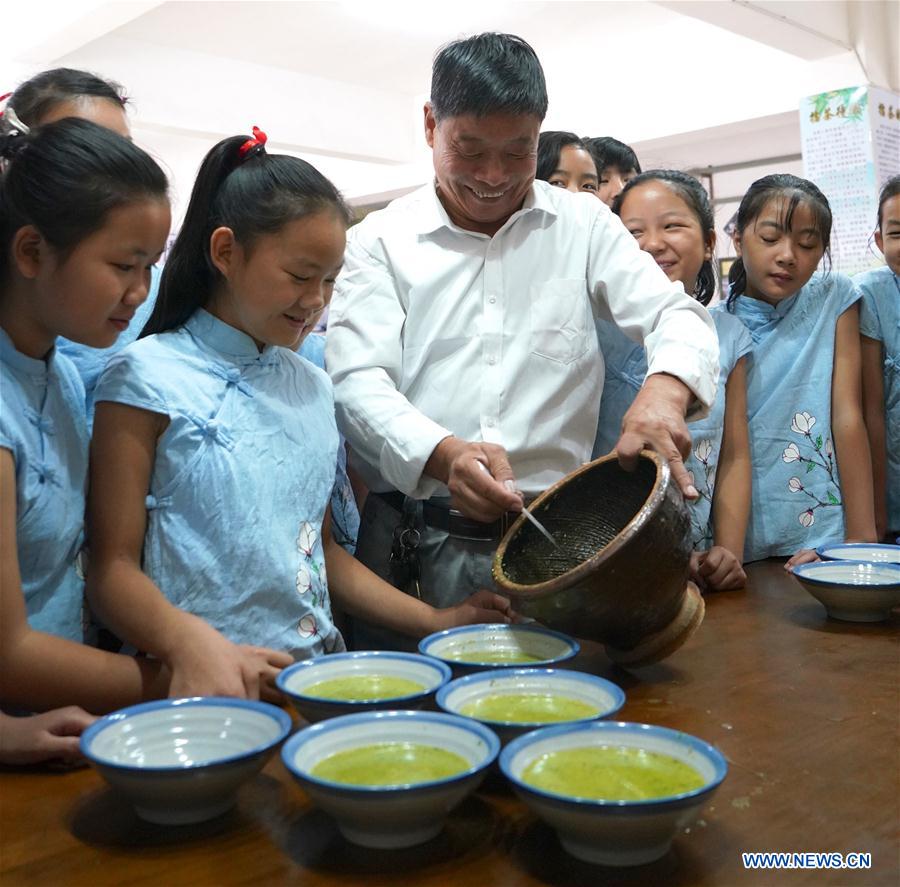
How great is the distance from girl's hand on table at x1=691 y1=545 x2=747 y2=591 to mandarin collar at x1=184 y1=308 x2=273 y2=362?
0.95 metres

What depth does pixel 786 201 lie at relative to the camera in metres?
2.31

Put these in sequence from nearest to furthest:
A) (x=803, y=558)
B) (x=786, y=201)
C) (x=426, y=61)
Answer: (x=803, y=558)
(x=786, y=201)
(x=426, y=61)

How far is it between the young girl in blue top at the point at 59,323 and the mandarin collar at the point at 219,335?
0.16 m

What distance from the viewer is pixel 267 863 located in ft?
2.74

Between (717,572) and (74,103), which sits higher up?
(74,103)

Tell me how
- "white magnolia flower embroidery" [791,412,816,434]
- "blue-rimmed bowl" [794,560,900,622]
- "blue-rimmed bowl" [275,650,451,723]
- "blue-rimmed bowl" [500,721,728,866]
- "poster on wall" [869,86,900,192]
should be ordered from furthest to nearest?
1. "poster on wall" [869,86,900,192]
2. "white magnolia flower embroidery" [791,412,816,434]
3. "blue-rimmed bowl" [794,560,900,622]
4. "blue-rimmed bowl" [275,650,451,723]
5. "blue-rimmed bowl" [500,721,728,866]

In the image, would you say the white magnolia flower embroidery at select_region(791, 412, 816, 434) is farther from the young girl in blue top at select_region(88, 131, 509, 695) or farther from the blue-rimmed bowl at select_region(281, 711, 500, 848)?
the blue-rimmed bowl at select_region(281, 711, 500, 848)

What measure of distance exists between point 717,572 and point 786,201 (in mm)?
999

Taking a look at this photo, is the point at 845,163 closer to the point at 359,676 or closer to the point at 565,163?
the point at 565,163

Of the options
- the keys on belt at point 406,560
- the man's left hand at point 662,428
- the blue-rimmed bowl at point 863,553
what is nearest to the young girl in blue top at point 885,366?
→ the blue-rimmed bowl at point 863,553

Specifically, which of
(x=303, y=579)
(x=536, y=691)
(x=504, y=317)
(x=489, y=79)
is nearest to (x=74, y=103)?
(x=489, y=79)

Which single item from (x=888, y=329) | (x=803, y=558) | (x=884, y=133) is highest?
(x=884, y=133)

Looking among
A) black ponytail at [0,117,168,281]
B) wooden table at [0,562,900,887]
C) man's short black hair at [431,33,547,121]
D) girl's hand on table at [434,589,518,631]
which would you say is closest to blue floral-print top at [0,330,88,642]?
black ponytail at [0,117,168,281]

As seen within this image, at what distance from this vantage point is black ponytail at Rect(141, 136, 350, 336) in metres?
1.39
